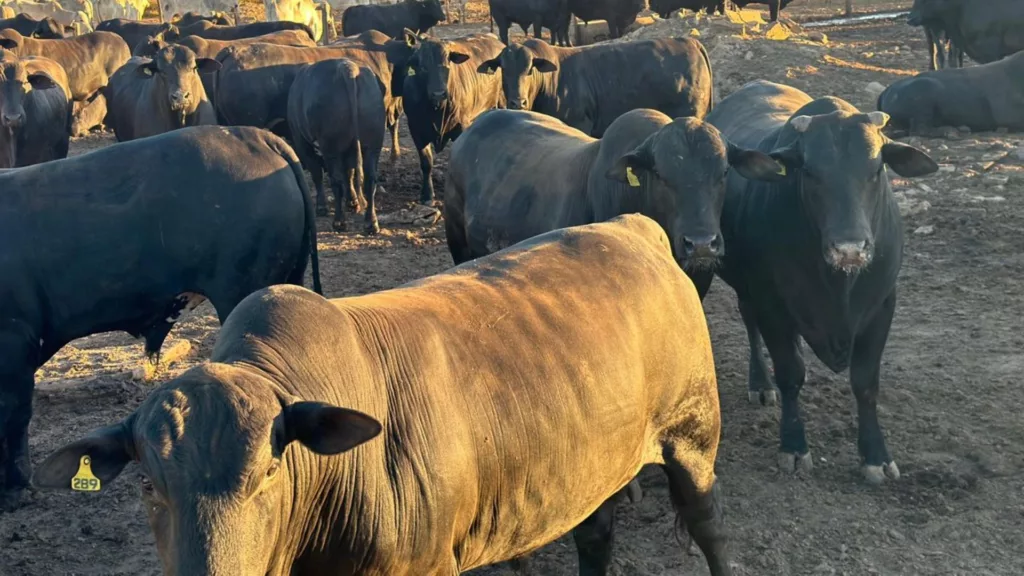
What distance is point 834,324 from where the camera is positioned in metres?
5.77

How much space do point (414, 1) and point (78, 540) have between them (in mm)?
20147

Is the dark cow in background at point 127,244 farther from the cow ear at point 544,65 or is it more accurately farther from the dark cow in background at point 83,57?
Result: the dark cow in background at point 83,57

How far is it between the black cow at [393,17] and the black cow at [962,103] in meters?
12.5

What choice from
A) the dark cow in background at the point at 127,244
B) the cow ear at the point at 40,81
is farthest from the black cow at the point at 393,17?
the dark cow in background at the point at 127,244

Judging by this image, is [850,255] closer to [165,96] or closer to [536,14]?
[165,96]

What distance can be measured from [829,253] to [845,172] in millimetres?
456

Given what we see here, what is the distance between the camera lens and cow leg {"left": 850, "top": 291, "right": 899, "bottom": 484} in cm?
561

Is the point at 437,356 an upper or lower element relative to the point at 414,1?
lower

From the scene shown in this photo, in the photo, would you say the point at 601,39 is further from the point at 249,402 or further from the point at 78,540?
the point at 249,402

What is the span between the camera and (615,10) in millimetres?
24062

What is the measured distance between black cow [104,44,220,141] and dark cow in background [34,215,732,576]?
8573 millimetres

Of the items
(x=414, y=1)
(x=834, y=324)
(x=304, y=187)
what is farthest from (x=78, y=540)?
(x=414, y=1)

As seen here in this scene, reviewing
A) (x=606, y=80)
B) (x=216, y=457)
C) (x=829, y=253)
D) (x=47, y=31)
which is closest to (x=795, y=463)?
(x=829, y=253)

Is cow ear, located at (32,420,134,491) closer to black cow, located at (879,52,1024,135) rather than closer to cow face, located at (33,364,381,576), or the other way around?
cow face, located at (33,364,381,576)
